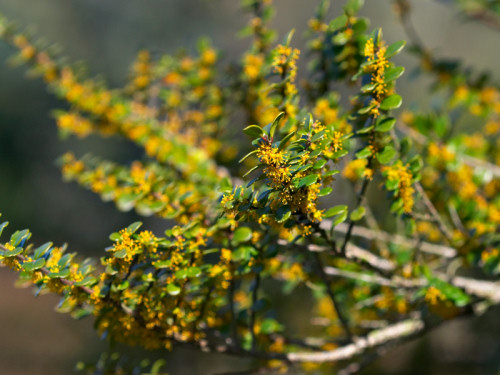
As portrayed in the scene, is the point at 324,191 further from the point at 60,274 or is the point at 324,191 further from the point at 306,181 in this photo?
the point at 60,274

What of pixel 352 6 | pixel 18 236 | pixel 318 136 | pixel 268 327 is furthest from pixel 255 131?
pixel 268 327

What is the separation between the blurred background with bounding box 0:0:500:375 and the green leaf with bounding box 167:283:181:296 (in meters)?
3.27

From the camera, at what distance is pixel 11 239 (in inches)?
38.5

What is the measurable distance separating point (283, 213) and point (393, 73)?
1.39ft

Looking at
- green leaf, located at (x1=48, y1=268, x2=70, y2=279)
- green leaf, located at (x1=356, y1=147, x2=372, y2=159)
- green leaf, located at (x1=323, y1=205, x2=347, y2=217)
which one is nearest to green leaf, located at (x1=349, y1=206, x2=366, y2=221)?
green leaf, located at (x1=323, y1=205, x2=347, y2=217)

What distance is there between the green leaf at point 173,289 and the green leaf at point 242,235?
19 cm

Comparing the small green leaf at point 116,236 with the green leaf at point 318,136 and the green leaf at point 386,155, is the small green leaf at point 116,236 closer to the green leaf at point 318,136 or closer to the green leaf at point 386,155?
the green leaf at point 318,136

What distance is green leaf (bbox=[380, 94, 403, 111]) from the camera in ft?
3.27

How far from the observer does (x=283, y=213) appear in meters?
0.89

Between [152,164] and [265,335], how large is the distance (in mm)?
890

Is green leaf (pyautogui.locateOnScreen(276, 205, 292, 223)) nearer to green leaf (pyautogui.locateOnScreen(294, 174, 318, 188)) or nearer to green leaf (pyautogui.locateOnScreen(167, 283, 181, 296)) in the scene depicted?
green leaf (pyautogui.locateOnScreen(294, 174, 318, 188))

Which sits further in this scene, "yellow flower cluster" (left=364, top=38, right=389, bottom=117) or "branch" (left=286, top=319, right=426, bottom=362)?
"branch" (left=286, top=319, right=426, bottom=362)

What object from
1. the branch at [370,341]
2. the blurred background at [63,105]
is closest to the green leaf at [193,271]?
the branch at [370,341]

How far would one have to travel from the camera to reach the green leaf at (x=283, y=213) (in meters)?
0.87
